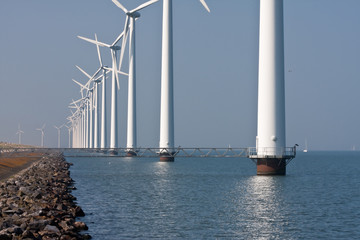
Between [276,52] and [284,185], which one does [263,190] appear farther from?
[276,52]

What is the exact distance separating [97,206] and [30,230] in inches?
682

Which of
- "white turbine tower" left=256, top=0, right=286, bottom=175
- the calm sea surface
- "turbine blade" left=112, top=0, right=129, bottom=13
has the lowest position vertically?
the calm sea surface

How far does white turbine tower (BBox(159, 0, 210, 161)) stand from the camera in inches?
4409

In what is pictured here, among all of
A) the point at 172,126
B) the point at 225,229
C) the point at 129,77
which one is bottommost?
the point at 225,229

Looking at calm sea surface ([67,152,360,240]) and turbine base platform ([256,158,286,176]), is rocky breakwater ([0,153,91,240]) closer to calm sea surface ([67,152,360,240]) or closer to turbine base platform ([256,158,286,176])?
calm sea surface ([67,152,360,240])

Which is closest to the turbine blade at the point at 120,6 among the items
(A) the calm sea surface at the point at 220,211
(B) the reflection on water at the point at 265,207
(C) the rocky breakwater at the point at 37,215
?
(A) the calm sea surface at the point at 220,211

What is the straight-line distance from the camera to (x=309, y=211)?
45219 millimetres

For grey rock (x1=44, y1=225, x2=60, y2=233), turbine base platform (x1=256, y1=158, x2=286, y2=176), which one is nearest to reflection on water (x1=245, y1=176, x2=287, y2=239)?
turbine base platform (x1=256, y1=158, x2=286, y2=176)

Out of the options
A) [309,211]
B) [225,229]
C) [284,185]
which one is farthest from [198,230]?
[284,185]

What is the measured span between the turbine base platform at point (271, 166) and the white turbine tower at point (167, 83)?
144 ft

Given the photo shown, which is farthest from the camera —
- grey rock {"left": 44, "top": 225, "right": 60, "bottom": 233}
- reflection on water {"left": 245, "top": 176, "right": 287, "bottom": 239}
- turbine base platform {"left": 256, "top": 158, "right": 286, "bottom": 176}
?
turbine base platform {"left": 256, "top": 158, "right": 286, "bottom": 176}

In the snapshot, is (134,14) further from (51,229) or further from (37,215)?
(51,229)

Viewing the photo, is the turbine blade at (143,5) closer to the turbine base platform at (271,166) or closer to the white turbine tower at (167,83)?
the white turbine tower at (167,83)

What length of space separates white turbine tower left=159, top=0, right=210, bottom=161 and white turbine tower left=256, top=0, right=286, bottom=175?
4344 cm
